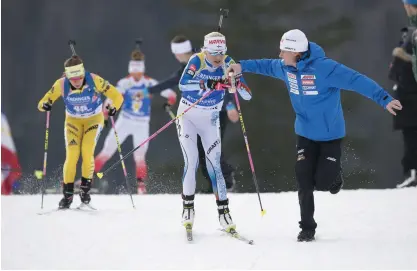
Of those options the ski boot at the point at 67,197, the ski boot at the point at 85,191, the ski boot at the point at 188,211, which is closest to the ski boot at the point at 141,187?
the ski boot at the point at 85,191

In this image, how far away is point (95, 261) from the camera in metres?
4.66

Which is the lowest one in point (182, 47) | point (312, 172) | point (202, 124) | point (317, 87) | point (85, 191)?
point (85, 191)

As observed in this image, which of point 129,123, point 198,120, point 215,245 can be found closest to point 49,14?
point 129,123

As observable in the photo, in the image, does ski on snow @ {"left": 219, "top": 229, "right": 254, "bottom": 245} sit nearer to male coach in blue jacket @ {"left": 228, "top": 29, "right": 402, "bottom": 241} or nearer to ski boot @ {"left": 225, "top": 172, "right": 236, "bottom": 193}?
male coach in blue jacket @ {"left": 228, "top": 29, "right": 402, "bottom": 241}

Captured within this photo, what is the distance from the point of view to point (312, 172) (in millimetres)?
5066

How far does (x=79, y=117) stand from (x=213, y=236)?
2.17m

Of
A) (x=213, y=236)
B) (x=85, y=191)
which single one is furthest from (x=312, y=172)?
(x=85, y=191)

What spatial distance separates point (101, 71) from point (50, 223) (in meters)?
4.11

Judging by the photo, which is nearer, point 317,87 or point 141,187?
point 317,87

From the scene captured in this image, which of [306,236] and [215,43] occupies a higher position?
[215,43]

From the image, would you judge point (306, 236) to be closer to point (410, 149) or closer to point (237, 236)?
point (237, 236)

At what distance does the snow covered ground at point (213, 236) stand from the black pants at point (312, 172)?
0.23 m

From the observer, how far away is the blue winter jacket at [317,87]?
4.85 metres

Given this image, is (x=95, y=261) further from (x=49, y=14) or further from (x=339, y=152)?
(x=49, y=14)
